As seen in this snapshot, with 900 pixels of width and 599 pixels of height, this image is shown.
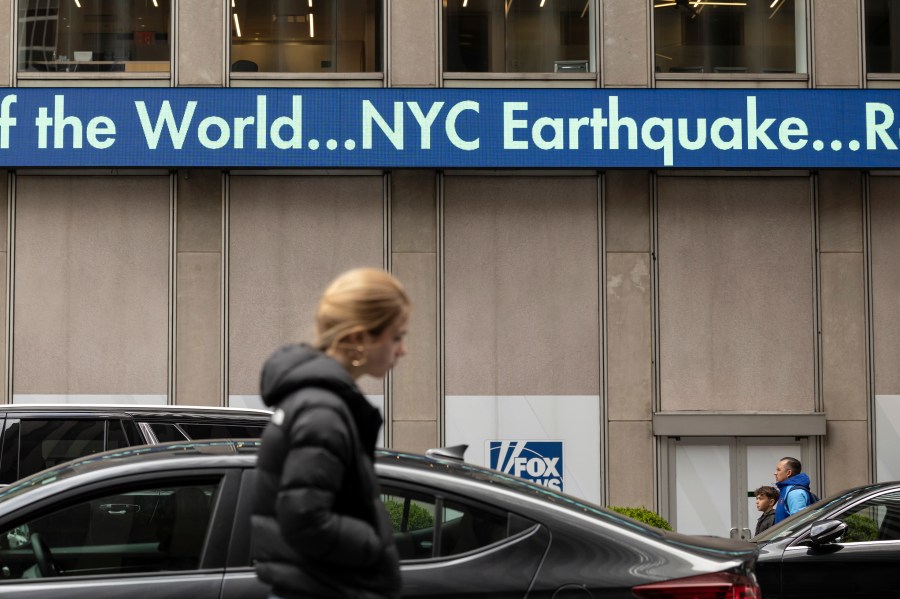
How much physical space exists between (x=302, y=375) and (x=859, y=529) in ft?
19.5

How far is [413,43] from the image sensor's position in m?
14.3

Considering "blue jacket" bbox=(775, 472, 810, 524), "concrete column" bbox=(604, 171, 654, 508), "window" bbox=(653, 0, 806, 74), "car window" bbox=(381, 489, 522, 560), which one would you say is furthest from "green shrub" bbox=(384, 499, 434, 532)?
"window" bbox=(653, 0, 806, 74)

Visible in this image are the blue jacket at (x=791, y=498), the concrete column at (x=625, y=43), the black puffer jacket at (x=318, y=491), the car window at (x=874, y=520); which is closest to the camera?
the black puffer jacket at (x=318, y=491)

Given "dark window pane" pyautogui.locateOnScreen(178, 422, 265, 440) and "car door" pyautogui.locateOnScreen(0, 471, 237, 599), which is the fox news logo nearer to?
"dark window pane" pyautogui.locateOnScreen(178, 422, 265, 440)

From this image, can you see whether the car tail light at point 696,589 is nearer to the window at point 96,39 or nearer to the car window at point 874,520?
the car window at point 874,520

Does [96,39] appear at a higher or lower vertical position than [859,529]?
higher

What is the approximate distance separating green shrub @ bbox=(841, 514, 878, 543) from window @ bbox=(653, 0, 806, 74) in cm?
826

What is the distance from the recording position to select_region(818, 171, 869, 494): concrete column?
14078 mm

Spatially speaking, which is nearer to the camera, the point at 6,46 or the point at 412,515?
the point at 412,515

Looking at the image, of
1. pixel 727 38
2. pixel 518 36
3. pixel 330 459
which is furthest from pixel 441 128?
pixel 330 459

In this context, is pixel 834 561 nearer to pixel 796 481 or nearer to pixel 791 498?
pixel 791 498

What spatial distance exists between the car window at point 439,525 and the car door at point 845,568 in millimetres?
3999

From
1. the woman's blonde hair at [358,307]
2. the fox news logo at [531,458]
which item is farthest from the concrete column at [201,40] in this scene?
the woman's blonde hair at [358,307]

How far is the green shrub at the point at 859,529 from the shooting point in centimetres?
744
